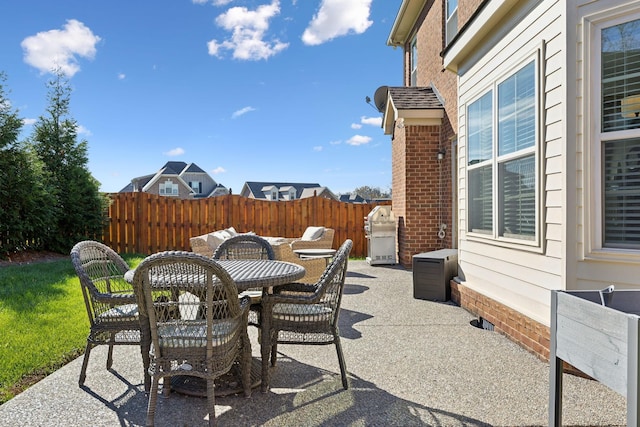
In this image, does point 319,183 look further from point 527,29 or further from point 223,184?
point 527,29

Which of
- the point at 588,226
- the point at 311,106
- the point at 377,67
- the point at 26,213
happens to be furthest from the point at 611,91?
the point at 311,106

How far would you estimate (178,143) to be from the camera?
2458cm

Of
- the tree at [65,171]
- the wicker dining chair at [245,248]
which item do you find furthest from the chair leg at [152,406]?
the tree at [65,171]

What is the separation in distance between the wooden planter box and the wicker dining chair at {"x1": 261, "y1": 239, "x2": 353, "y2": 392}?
1.40 metres

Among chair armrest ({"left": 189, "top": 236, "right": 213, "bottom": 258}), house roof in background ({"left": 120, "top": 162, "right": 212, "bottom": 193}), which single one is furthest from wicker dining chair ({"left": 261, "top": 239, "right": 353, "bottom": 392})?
house roof in background ({"left": 120, "top": 162, "right": 212, "bottom": 193})

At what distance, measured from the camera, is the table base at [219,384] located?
2.73m

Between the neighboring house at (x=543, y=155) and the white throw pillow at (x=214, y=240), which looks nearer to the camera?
the neighboring house at (x=543, y=155)

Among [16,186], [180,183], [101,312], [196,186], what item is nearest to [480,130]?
[101,312]

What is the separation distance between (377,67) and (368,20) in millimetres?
3310

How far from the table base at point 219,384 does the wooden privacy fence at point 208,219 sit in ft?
29.4

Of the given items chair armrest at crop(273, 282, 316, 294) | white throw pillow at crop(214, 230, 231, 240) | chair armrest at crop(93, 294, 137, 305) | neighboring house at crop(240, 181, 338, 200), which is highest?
neighboring house at crop(240, 181, 338, 200)

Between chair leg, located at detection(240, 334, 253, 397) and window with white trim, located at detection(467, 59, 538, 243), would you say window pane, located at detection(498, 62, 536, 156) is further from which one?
chair leg, located at detection(240, 334, 253, 397)

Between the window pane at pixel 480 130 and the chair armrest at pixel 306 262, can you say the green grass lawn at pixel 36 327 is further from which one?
the window pane at pixel 480 130

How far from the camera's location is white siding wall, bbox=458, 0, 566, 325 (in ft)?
10.5
